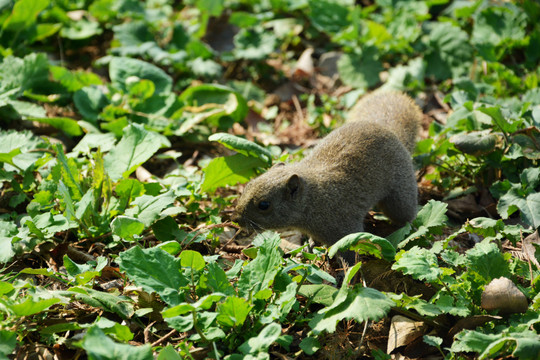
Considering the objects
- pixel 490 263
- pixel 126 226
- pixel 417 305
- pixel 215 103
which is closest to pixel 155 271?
pixel 126 226

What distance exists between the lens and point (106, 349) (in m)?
2.42

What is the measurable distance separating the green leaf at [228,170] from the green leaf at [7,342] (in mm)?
1766

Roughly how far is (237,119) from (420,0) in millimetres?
3061

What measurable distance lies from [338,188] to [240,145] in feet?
2.52

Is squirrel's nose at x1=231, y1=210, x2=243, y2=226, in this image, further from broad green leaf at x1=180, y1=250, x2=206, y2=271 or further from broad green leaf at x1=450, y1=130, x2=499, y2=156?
broad green leaf at x1=450, y1=130, x2=499, y2=156

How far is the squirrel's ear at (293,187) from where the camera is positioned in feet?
12.7

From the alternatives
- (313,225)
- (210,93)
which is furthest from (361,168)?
(210,93)

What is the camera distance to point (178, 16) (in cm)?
708

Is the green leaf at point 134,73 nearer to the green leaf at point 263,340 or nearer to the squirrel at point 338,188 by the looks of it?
the squirrel at point 338,188

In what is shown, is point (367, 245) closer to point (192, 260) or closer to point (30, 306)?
point (192, 260)

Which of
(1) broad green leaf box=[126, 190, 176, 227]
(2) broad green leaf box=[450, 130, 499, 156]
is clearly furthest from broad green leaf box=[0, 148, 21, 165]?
(2) broad green leaf box=[450, 130, 499, 156]

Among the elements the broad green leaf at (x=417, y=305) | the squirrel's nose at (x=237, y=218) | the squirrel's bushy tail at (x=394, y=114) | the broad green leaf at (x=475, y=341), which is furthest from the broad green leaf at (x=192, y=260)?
the squirrel's bushy tail at (x=394, y=114)

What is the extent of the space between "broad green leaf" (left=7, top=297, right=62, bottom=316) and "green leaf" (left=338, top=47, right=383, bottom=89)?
4139 millimetres

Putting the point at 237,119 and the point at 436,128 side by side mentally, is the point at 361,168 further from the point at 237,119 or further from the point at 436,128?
the point at 237,119
